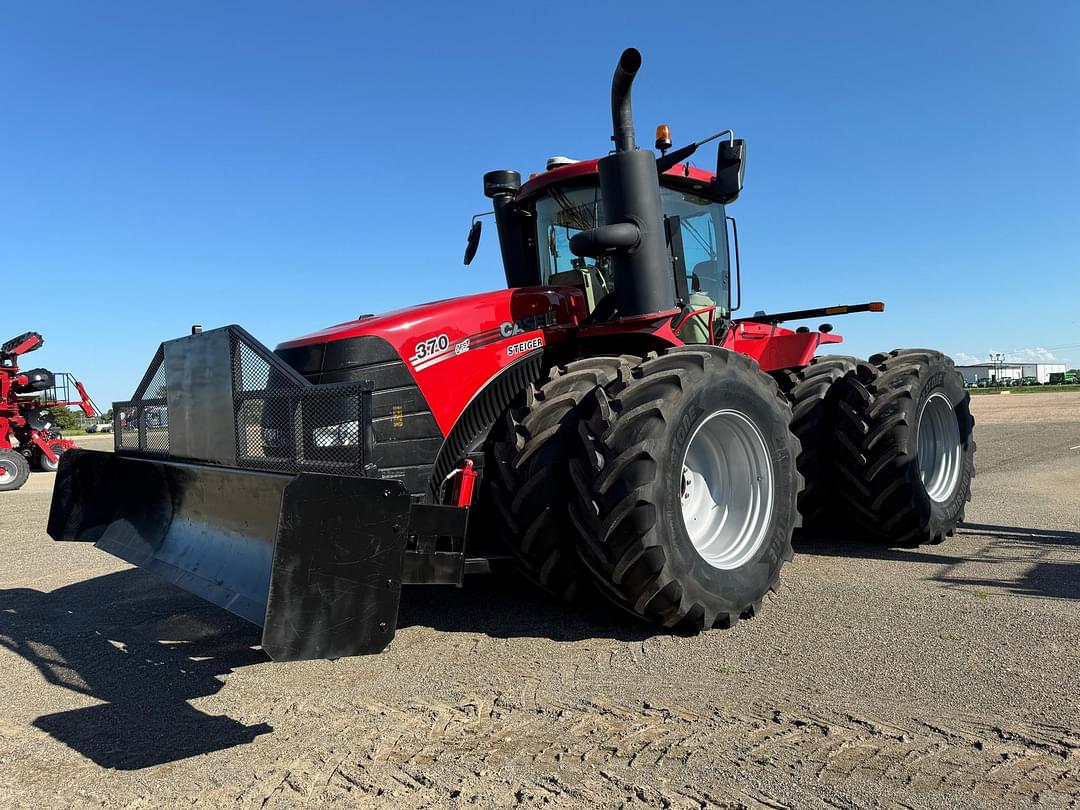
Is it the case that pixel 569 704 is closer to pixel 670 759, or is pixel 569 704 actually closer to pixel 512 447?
pixel 670 759

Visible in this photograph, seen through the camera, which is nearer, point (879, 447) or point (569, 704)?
point (569, 704)

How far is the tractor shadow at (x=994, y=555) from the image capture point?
4793mm

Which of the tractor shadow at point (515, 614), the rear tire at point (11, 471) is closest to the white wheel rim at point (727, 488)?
the tractor shadow at point (515, 614)

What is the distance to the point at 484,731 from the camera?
2979mm

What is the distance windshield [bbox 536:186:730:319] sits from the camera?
5105 mm

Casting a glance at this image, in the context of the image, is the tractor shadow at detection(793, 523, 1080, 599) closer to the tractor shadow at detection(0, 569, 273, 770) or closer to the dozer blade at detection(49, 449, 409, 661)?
the dozer blade at detection(49, 449, 409, 661)

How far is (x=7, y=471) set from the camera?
15.3 m

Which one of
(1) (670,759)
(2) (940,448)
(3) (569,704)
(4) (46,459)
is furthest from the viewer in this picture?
(4) (46,459)

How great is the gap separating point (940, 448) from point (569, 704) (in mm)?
4714

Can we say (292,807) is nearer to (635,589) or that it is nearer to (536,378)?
(635,589)

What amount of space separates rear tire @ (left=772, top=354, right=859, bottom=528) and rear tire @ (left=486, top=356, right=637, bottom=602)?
7.82ft

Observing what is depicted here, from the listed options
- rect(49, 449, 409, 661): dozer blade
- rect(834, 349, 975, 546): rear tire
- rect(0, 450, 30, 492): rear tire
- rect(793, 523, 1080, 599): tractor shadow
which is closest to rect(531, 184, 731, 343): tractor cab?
rect(834, 349, 975, 546): rear tire

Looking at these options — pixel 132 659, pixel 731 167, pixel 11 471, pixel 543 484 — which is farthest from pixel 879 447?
pixel 11 471

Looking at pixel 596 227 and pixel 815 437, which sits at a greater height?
pixel 596 227
